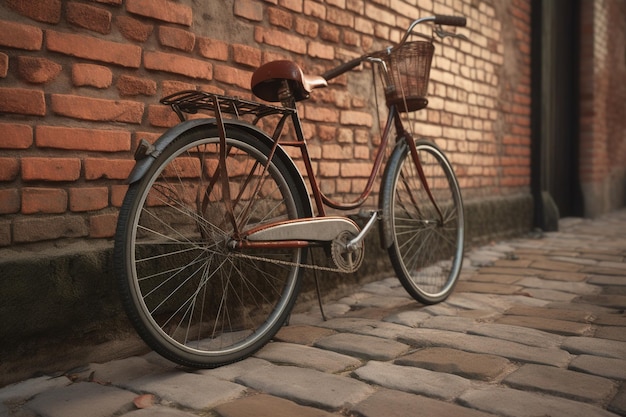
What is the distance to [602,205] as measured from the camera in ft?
25.2

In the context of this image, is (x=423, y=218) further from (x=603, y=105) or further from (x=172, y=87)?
(x=603, y=105)

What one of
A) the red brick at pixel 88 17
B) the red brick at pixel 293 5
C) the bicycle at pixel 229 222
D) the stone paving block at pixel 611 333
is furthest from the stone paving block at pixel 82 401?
the red brick at pixel 293 5

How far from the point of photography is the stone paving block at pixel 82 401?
5.12 ft

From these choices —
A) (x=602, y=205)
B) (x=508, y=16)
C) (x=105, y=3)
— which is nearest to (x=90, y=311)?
(x=105, y=3)

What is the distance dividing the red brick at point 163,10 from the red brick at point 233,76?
0.80 feet

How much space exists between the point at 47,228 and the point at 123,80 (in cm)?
61

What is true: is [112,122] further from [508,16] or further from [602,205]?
[602,205]

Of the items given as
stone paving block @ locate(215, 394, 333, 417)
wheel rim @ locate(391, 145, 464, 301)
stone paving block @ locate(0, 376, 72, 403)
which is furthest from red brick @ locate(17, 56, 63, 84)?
wheel rim @ locate(391, 145, 464, 301)

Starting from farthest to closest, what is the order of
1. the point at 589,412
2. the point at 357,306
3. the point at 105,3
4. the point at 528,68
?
the point at 528,68, the point at 357,306, the point at 105,3, the point at 589,412

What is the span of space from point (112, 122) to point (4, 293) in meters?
0.71

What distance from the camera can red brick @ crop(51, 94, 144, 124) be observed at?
6.29 feet

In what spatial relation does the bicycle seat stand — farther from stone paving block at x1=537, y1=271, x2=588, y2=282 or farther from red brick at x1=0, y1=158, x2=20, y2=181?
stone paving block at x1=537, y1=271, x2=588, y2=282

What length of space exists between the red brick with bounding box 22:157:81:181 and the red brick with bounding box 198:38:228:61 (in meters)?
0.75

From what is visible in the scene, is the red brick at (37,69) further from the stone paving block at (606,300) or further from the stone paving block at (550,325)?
the stone paving block at (606,300)
